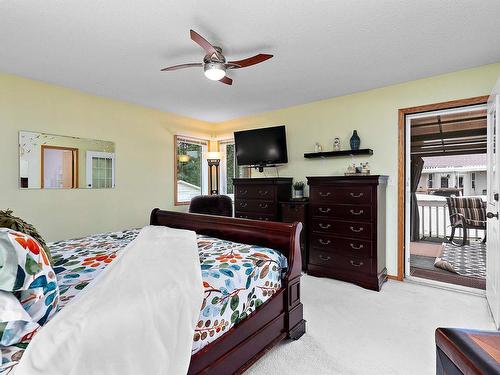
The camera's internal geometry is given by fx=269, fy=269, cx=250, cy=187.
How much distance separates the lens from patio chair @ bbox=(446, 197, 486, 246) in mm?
3469

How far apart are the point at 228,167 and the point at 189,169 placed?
81cm

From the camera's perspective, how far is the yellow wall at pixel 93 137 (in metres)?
3.17

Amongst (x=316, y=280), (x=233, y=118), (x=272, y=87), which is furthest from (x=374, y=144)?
(x=233, y=118)

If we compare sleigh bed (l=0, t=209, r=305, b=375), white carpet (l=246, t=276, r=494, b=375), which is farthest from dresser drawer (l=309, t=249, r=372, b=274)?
sleigh bed (l=0, t=209, r=305, b=375)

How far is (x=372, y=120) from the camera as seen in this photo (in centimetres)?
371

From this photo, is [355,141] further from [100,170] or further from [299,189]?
[100,170]

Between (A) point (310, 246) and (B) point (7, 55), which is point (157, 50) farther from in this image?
(A) point (310, 246)

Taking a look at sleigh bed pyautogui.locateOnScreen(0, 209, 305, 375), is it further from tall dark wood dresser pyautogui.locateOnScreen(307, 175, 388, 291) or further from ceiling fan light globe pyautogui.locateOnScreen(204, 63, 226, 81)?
tall dark wood dresser pyautogui.locateOnScreen(307, 175, 388, 291)

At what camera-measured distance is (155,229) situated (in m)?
2.41

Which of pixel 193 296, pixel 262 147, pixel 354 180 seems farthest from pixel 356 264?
pixel 193 296

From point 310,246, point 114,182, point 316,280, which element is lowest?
point 316,280

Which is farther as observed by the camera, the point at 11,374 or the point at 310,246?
the point at 310,246

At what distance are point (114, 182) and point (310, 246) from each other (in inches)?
119

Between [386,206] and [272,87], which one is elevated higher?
[272,87]
